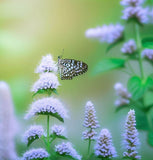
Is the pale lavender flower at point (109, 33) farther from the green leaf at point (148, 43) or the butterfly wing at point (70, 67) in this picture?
the butterfly wing at point (70, 67)

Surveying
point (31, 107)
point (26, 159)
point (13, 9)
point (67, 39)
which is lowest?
point (26, 159)

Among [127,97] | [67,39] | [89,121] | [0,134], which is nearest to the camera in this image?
[89,121]

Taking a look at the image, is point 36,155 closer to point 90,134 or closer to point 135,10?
point 90,134

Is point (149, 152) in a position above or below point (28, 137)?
above

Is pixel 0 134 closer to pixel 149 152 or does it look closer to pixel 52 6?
pixel 149 152

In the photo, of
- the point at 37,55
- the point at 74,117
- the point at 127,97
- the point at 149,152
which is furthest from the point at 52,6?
the point at 149,152

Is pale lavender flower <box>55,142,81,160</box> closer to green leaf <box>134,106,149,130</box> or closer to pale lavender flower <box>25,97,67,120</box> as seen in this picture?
pale lavender flower <box>25,97,67,120</box>

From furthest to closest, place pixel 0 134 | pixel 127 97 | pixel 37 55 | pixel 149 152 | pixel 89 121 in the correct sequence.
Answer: pixel 37 55, pixel 149 152, pixel 127 97, pixel 0 134, pixel 89 121

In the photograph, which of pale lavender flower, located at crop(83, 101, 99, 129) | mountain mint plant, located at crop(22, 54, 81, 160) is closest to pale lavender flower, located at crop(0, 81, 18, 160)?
mountain mint plant, located at crop(22, 54, 81, 160)
